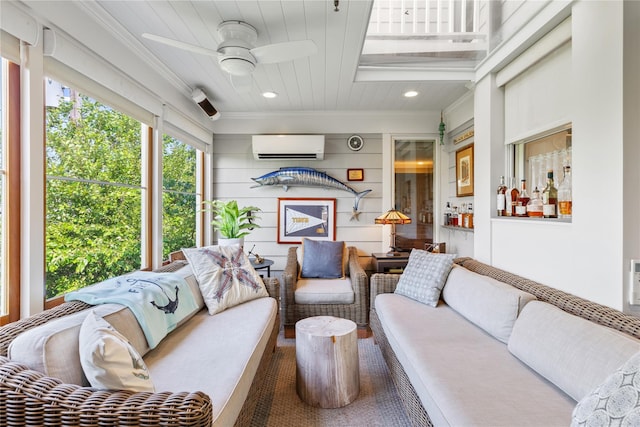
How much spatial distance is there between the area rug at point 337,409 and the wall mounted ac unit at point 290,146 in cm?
242

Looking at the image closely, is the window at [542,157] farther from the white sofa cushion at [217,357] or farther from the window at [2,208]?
the window at [2,208]


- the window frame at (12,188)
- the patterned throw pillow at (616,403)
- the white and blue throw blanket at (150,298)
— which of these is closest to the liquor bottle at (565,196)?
the patterned throw pillow at (616,403)

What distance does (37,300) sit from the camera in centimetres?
163

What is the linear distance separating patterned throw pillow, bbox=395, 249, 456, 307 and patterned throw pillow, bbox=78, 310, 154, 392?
6.20ft

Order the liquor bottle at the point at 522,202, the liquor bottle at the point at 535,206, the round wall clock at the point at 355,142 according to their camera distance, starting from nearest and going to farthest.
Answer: the liquor bottle at the point at 535,206 → the liquor bottle at the point at 522,202 → the round wall clock at the point at 355,142

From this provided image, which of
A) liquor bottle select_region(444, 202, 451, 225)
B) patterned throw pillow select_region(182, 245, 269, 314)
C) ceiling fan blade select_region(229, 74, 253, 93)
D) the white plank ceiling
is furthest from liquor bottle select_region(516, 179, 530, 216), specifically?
ceiling fan blade select_region(229, 74, 253, 93)

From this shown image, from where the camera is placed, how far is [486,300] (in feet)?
6.23

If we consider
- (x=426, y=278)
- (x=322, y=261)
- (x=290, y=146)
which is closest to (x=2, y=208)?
(x=322, y=261)

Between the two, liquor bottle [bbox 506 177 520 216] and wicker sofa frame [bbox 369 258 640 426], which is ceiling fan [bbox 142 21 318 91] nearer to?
liquor bottle [bbox 506 177 520 216]

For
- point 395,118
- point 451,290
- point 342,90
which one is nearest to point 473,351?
point 451,290

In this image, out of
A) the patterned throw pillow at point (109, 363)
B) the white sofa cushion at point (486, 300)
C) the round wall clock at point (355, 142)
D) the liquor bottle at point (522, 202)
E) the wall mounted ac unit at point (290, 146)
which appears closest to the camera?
the patterned throw pillow at point (109, 363)

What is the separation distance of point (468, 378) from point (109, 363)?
4.49 feet

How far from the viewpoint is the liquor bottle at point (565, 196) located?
5.95 ft

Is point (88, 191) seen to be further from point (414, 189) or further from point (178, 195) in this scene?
point (414, 189)
